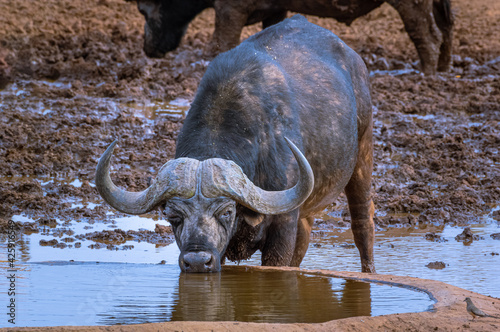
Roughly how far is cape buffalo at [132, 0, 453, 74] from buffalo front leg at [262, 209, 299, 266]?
8.72 m

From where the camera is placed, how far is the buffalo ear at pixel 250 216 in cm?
562

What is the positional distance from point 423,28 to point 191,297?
1106 centimetres

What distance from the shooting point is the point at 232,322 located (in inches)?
169

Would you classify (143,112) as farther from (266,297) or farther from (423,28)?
(266,297)

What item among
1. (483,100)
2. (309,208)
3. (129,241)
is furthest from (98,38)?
(309,208)

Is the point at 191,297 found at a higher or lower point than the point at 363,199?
lower

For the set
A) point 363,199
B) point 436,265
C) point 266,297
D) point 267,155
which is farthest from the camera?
point 363,199

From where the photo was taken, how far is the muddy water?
4660 mm

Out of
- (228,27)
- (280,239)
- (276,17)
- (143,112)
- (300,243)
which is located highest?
(276,17)

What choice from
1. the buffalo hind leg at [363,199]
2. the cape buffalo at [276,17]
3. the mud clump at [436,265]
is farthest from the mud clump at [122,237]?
the cape buffalo at [276,17]

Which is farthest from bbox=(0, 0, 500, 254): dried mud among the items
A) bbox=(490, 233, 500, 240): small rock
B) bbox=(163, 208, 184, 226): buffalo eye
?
bbox=(163, 208, 184, 226): buffalo eye

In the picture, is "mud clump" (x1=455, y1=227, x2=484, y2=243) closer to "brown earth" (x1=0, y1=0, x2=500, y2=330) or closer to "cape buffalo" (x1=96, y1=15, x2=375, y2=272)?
"brown earth" (x1=0, y1=0, x2=500, y2=330)

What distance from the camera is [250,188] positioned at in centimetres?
546

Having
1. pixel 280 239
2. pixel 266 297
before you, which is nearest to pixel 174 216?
pixel 266 297
